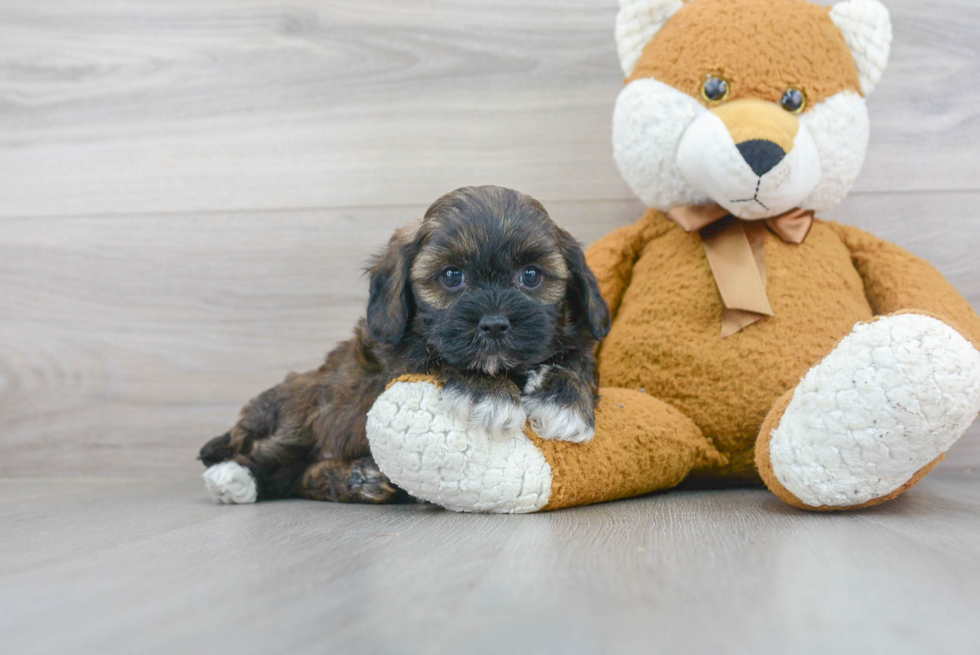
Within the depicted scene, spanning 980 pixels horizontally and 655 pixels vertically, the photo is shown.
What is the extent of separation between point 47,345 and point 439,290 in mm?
1535

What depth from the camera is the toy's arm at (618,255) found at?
183cm

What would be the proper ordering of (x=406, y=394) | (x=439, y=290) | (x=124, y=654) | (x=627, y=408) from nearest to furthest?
(x=124, y=654), (x=406, y=394), (x=439, y=290), (x=627, y=408)

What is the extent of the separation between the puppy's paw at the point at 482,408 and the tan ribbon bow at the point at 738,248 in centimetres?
56

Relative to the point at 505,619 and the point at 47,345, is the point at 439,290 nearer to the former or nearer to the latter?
the point at 505,619

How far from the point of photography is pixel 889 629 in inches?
30.5

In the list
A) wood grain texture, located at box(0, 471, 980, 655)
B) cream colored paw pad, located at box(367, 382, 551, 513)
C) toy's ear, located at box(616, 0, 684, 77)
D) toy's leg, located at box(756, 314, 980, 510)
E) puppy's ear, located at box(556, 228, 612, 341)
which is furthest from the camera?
toy's ear, located at box(616, 0, 684, 77)

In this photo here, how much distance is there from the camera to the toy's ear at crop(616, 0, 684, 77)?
5.70 feet

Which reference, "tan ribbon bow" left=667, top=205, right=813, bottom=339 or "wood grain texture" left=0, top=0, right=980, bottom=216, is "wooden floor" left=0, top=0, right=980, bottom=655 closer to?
"wood grain texture" left=0, top=0, right=980, bottom=216

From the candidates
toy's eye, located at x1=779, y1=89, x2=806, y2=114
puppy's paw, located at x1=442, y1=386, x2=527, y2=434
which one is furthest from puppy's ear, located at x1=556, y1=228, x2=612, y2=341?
toy's eye, located at x1=779, y1=89, x2=806, y2=114

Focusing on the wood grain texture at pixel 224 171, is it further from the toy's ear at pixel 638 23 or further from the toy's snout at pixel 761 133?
the toy's snout at pixel 761 133

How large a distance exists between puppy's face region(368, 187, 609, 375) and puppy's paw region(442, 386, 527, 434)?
0.06 m

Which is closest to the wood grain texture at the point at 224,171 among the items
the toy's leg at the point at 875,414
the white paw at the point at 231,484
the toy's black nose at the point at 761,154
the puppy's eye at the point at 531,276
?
the white paw at the point at 231,484

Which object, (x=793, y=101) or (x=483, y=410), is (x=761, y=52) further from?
(x=483, y=410)

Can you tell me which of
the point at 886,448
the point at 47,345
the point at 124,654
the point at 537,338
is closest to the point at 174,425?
the point at 47,345
